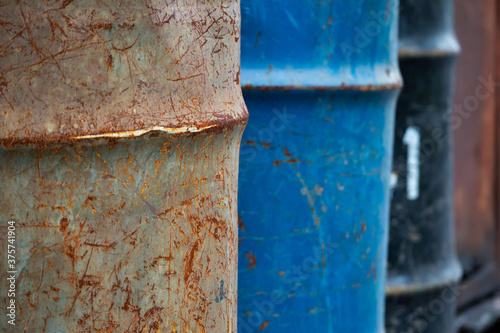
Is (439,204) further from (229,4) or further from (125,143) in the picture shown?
(125,143)

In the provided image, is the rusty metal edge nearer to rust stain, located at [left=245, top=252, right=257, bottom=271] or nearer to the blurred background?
rust stain, located at [left=245, top=252, right=257, bottom=271]

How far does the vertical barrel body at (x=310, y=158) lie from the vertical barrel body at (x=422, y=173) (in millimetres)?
651

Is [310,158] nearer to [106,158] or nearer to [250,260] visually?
[250,260]

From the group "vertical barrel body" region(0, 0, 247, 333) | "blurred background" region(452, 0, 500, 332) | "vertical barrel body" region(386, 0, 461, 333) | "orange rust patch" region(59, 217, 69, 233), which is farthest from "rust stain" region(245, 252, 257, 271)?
"blurred background" region(452, 0, 500, 332)

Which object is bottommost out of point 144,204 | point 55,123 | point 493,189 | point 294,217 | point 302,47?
point 493,189

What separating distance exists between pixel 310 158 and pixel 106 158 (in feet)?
1.88

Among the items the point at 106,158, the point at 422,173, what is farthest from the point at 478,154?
the point at 106,158

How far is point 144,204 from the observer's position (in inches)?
32.1

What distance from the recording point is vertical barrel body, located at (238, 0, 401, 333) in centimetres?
122

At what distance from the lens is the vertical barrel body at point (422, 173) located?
2010 millimetres

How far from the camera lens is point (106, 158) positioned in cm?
79

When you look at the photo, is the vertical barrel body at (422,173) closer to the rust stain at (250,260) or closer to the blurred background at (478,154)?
the rust stain at (250,260)

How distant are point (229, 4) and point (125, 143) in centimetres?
27

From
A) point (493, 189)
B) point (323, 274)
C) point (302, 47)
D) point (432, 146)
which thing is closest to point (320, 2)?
point (302, 47)
